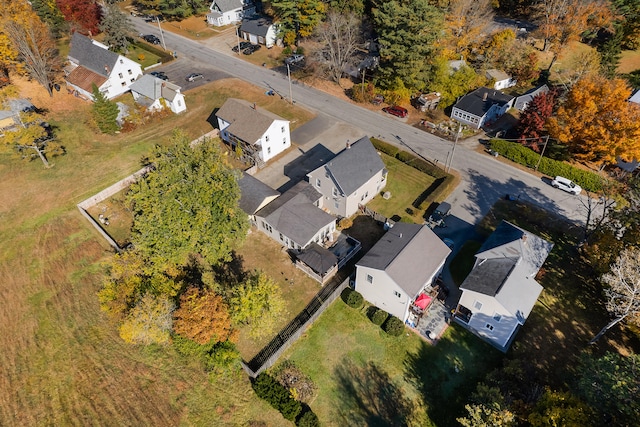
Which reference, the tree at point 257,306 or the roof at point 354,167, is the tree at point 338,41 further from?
the tree at point 257,306

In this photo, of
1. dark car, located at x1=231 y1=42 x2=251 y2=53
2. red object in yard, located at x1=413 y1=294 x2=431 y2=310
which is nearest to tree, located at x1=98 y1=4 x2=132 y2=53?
dark car, located at x1=231 y1=42 x2=251 y2=53

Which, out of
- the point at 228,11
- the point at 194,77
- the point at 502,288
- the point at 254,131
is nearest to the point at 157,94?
the point at 194,77

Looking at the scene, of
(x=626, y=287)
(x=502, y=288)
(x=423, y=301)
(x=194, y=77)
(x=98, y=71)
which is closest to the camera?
(x=626, y=287)

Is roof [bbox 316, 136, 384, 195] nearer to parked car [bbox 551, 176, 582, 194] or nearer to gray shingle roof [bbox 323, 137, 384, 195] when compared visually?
gray shingle roof [bbox 323, 137, 384, 195]

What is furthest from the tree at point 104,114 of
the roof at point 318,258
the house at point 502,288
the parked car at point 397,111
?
the house at point 502,288

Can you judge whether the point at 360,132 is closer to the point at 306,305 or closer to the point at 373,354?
the point at 306,305

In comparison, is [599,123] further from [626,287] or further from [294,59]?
[294,59]
